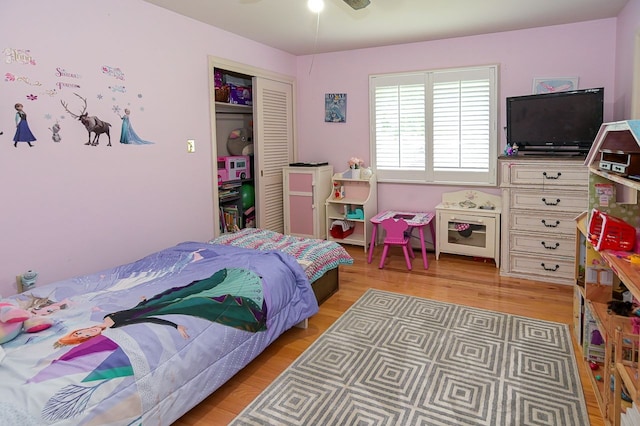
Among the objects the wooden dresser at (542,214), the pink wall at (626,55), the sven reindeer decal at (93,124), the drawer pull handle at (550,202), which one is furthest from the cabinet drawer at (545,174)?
the sven reindeer decal at (93,124)

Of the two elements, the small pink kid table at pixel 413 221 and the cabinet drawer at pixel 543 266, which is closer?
the cabinet drawer at pixel 543 266

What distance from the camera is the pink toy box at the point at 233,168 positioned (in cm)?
475

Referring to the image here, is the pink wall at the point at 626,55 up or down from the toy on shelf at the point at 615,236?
up

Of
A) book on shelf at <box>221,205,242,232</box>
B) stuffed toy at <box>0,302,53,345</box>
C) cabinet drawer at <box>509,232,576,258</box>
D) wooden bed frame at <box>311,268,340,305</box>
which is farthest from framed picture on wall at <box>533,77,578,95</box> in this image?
stuffed toy at <box>0,302,53,345</box>

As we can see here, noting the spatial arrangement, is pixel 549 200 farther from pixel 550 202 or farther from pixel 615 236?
pixel 615 236

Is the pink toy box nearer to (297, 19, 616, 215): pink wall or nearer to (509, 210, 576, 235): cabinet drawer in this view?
(297, 19, 616, 215): pink wall

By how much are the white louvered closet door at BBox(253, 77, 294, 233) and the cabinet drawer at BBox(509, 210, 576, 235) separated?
262cm

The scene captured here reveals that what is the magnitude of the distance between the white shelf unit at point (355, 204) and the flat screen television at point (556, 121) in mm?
1594

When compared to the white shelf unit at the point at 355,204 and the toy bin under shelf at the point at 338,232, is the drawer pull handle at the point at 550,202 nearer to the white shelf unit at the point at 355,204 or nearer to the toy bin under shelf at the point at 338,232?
the white shelf unit at the point at 355,204

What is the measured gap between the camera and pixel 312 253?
11.0 feet

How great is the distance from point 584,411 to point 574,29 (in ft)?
Result: 11.6

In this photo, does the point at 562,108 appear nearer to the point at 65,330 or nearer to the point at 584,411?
the point at 584,411

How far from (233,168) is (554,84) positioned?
342 centimetres

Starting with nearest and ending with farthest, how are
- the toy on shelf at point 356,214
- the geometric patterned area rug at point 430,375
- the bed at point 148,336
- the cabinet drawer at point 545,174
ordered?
the bed at point 148,336 → the geometric patterned area rug at point 430,375 → the cabinet drawer at point 545,174 → the toy on shelf at point 356,214
